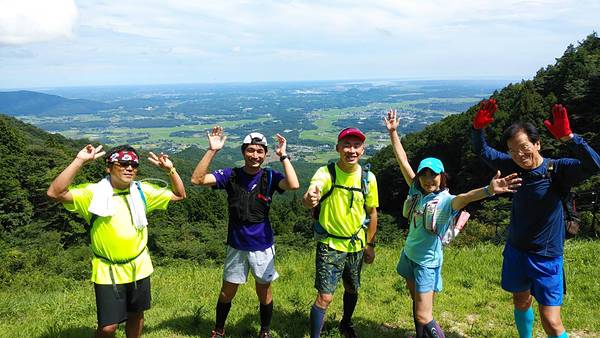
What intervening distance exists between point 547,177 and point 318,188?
197cm

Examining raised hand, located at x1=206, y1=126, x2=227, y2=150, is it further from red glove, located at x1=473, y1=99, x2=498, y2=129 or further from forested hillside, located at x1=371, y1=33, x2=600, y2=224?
forested hillside, located at x1=371, y1=33, x2=600, y2=224

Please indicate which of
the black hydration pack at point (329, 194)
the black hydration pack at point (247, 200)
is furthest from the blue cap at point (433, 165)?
the black hydration pack at point (247, 200)

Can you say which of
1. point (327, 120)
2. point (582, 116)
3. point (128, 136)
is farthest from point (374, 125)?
point (582, 116)

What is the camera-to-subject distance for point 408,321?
5.22 meters

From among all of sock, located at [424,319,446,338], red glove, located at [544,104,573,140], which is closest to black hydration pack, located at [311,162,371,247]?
sock, located at [424,319,446,338]

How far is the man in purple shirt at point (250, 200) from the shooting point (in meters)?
4.08

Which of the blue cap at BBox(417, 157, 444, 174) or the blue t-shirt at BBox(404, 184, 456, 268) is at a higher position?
the blue cap at BBox(417, 157, 444, 174)

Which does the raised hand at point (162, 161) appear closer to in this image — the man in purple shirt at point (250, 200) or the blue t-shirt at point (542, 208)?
the man in purple shirt at point (250, 200)

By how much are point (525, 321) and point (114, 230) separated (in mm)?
3965

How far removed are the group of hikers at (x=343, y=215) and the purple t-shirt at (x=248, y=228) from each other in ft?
0.04

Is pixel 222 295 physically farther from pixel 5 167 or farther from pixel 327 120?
pixel 327 120

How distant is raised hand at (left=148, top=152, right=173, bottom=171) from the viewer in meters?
3.79

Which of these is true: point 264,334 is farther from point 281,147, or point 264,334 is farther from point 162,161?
point 162,161

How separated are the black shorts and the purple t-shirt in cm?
94
